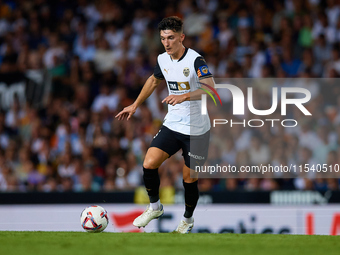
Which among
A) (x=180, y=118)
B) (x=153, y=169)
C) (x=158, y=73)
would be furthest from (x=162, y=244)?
(x=158, y=73)

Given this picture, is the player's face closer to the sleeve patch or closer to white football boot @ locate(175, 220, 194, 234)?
the sleeve patch

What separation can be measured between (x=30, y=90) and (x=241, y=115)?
5.06 m

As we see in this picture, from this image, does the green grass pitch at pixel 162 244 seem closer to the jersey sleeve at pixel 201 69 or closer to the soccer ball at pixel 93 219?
the soccer ball at pixel 93 219

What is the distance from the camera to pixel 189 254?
4.71 meters

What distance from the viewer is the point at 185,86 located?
6.37m

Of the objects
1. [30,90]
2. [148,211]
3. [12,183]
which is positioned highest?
[30,90]

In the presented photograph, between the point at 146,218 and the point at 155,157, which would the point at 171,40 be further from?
the point at 146,218

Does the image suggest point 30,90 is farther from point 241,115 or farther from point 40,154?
point 241,115

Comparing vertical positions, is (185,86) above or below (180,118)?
above

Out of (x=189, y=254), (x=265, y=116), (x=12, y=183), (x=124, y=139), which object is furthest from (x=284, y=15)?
(x=189, y=254)

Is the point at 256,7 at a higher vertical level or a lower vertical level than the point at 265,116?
higher

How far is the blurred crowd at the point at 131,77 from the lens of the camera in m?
9.99

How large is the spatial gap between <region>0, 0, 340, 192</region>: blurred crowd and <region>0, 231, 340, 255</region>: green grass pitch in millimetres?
3317

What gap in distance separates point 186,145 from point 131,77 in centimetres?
603
